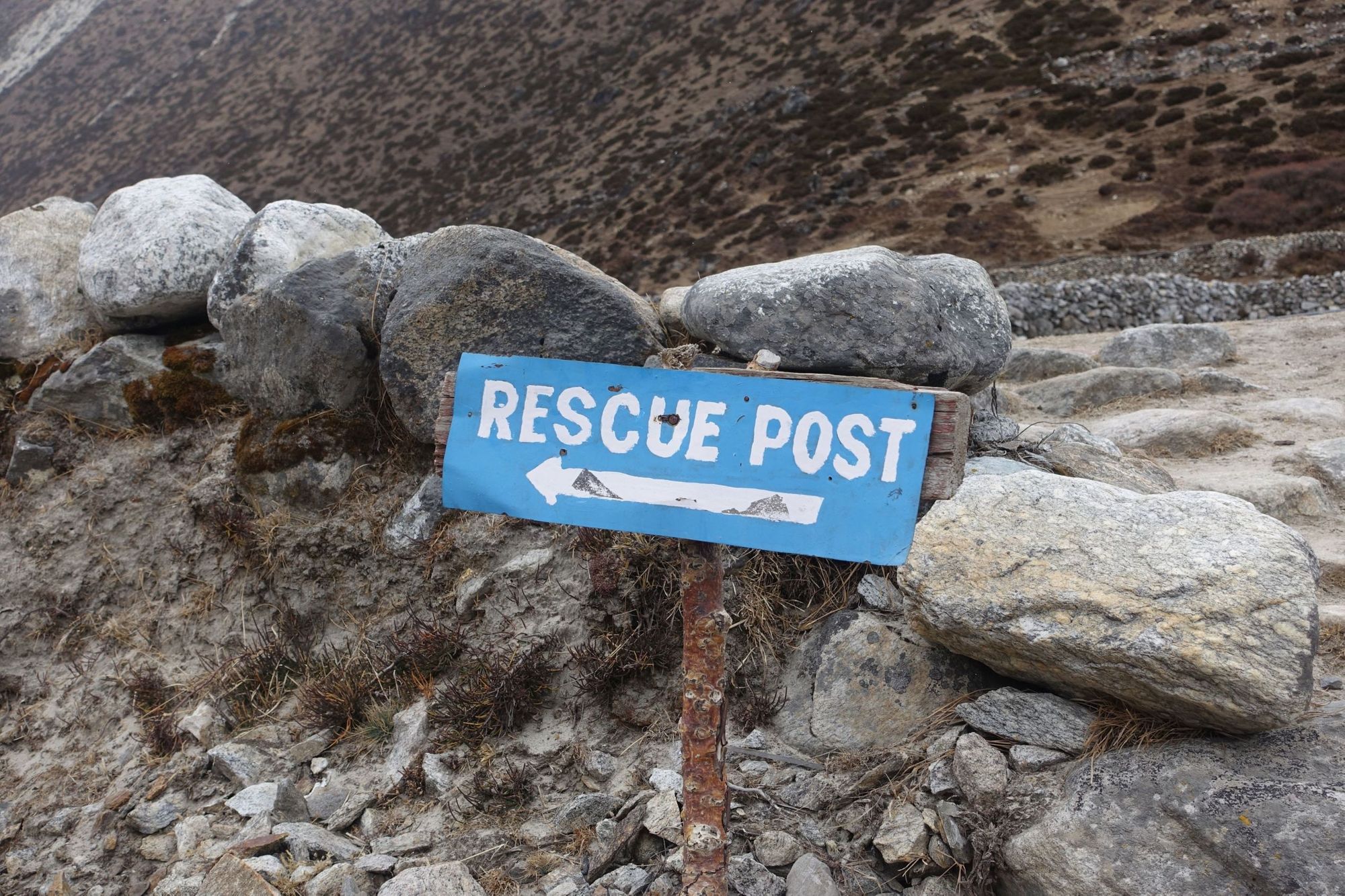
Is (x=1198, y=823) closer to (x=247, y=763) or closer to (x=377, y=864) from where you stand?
(x=377, y=864)

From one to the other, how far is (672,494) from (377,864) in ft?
6.57

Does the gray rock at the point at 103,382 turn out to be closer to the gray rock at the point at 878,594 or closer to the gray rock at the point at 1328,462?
the gray rock at the point at 878,594

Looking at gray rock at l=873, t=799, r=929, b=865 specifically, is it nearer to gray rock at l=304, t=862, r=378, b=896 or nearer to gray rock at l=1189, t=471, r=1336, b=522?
gray rock at l=304, t=862, r=378, b=896

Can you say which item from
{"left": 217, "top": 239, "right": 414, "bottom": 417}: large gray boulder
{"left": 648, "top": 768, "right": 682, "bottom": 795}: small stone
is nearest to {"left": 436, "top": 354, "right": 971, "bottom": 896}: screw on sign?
{"left": 648, "top": 768, "right": 682, "bottom": 795}: small stone

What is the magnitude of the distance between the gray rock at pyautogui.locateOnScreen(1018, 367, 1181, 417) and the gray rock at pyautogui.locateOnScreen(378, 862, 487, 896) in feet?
19.2

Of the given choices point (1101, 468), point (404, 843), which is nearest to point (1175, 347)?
point (1101, 468)

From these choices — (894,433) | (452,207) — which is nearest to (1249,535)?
(894,433)

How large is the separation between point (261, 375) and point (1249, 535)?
4.88m

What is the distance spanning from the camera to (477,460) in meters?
2.22

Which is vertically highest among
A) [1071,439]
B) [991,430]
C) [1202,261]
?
[991,430]

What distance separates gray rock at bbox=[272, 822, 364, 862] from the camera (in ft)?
10.3

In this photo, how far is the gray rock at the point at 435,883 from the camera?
9.12 feet

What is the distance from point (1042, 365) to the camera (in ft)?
27.6

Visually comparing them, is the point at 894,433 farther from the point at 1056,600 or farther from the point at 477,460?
the point at 1056,600
